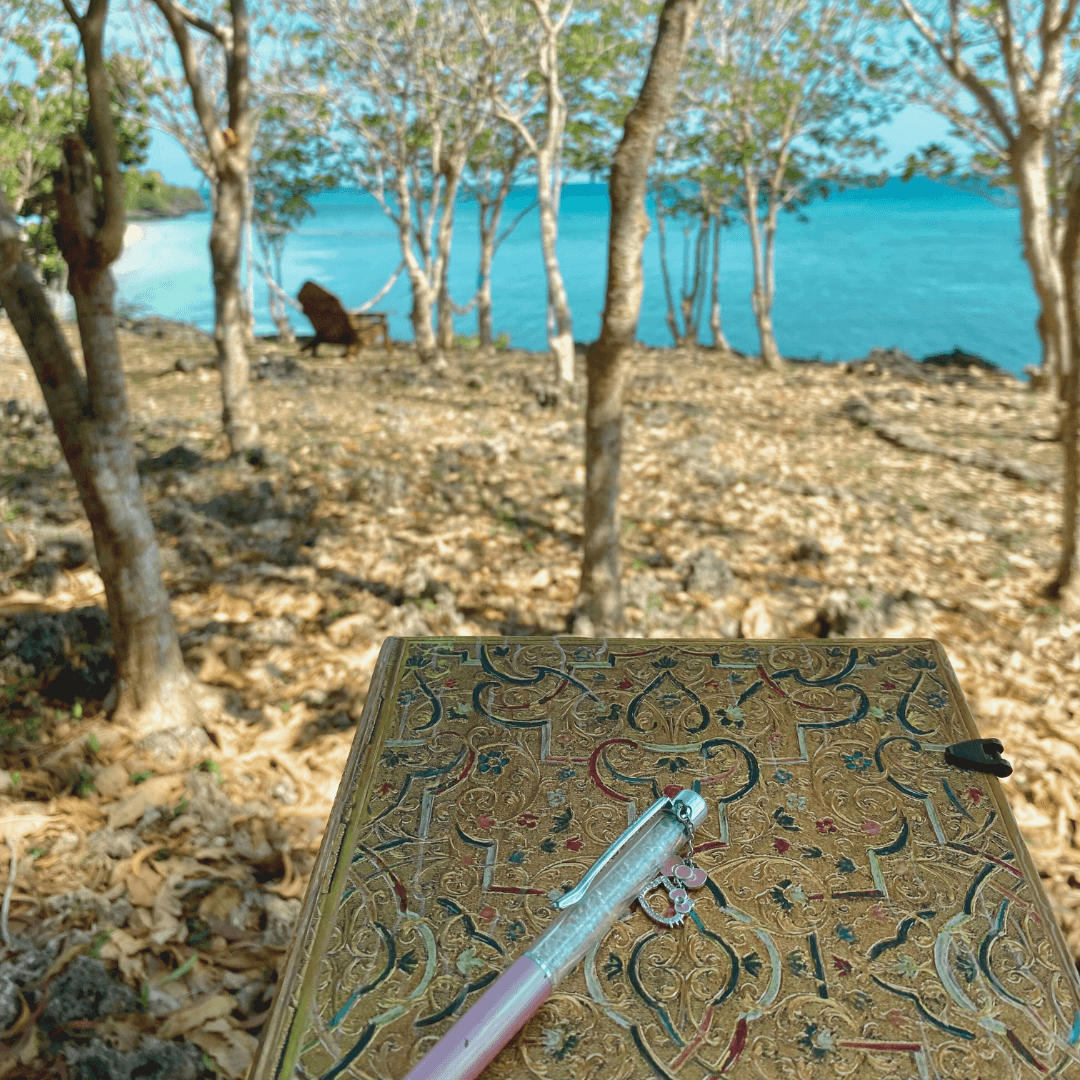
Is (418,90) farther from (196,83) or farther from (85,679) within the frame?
(85,679)

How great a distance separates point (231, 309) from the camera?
595 cm

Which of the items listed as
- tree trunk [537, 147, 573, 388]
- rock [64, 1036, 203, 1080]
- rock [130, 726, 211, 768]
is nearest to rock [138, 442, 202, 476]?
rock [130, 726, 211, 768]

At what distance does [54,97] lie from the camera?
10.9 metres

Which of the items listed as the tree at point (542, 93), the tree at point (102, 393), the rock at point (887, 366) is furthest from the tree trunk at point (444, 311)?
the tree at point (102, 393)

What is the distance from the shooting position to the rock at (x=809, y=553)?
207 inches

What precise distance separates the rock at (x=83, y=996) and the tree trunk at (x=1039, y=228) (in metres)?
7.54

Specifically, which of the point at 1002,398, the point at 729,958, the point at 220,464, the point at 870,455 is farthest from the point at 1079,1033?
the point at 1002,398

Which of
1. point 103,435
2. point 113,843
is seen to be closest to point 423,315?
point 103,435

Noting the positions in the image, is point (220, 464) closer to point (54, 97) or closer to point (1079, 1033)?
point (1079, 1033)

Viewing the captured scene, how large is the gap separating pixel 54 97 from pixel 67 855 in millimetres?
11093

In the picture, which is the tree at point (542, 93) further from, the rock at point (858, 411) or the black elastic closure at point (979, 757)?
the black elastic closure at point (979, 757)

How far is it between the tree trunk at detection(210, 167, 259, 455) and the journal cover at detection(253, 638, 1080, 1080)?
15.2ft

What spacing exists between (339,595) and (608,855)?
3450 millimetres

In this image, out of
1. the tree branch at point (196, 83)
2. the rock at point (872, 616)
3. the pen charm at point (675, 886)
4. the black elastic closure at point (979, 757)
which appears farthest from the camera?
the tree branch at point (196, 83)
